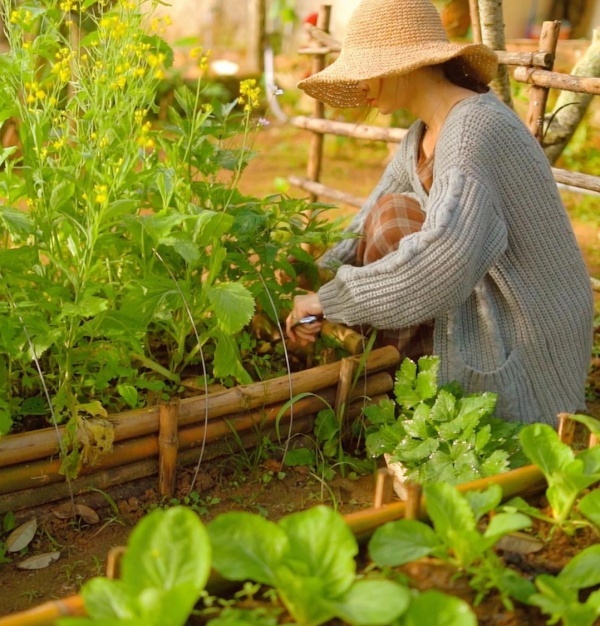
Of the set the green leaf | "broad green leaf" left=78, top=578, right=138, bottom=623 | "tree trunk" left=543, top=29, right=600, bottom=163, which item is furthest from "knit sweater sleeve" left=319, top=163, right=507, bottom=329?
"tree trunk" left=543, top=29, right=600, bottom=163

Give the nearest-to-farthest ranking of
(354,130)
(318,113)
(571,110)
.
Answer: (571,110), (354,130), (318,113)

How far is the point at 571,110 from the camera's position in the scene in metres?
3.62

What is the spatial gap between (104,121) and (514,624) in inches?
55.3

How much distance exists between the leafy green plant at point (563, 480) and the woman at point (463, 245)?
76cm

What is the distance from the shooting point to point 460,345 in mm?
2422

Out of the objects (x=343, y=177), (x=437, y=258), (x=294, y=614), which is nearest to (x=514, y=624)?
(x=294, y=614)

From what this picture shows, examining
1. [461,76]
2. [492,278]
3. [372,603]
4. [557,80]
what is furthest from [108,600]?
[557,80]

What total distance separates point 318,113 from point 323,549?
3715mm

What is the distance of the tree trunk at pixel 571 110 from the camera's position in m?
3.54

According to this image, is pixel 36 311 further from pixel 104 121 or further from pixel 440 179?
pixel 440 179

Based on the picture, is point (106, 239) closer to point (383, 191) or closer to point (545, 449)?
point (545, 449)

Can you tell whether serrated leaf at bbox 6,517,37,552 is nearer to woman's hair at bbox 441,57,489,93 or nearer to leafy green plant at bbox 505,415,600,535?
leafy green plant at bbox 505,415,600,535

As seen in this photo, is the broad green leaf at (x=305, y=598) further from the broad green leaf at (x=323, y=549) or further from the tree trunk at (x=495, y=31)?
the tree trunk at (x=495, y=31)

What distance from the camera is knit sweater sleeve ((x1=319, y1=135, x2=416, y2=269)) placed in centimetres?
274
